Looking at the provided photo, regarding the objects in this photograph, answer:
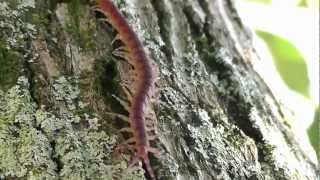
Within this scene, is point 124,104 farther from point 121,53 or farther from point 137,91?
point 121,53

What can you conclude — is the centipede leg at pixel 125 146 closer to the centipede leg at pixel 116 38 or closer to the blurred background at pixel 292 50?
the centipede leg at pixel 116 38

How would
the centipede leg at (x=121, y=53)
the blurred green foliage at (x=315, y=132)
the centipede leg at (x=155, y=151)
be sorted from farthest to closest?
the blurred green foliage at (x=315, y=132) → the centipede leg at (x=121, y=53) → the centipede leg at (x=155, y=151)

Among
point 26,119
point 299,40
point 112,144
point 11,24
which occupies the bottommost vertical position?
point 112,144

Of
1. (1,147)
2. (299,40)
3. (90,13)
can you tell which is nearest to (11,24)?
(90,13)

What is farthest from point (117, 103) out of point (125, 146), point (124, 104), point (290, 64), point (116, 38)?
point (290, 64)

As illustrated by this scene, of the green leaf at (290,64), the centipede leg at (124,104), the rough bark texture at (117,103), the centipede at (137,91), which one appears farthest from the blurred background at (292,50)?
the centipede leg at (124,104)

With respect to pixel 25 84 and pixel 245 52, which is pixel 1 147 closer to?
pixel 25 84

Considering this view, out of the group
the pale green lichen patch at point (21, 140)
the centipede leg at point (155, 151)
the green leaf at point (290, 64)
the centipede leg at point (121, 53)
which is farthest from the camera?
the green leaf at point (290, 64)
